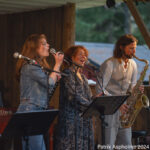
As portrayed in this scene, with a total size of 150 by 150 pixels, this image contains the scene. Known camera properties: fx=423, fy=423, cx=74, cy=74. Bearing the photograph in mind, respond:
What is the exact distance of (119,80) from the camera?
576 centimetres

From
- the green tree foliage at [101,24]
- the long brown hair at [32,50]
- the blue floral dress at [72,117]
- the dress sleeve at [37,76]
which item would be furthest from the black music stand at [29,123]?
the green tree foliage at [101,24]

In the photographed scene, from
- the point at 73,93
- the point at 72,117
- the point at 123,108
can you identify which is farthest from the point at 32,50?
the point at 123,108

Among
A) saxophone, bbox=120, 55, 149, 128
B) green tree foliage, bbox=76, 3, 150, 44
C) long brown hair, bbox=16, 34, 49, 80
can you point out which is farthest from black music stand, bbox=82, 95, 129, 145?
green tree foliage, bbox=76, 3, 150, 44

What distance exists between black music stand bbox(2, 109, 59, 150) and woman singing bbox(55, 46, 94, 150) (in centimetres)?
92

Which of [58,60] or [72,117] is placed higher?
[58,60]

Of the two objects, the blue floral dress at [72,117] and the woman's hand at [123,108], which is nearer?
the blue floral dress at [72,117]

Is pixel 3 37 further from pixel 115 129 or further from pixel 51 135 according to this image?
pixel 115 129

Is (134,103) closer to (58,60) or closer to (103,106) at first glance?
(103,106)

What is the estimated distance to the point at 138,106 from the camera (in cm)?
Answer: 636

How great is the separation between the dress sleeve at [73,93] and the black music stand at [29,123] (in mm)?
971

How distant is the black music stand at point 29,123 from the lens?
407 centimetres

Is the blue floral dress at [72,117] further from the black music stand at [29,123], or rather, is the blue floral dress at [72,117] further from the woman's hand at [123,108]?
the black music stand at [29,123]

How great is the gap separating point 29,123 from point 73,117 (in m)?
1.18

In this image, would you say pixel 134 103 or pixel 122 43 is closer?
pixel 122 43
